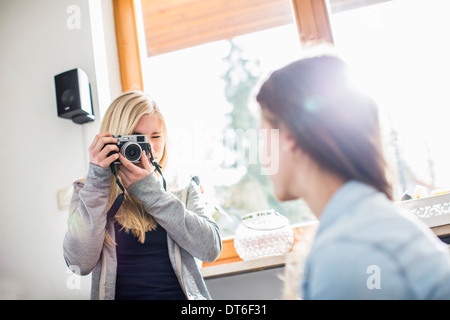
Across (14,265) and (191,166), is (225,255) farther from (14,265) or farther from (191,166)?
(14,265)

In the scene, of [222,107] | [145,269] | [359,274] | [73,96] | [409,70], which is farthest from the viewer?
[222,107]

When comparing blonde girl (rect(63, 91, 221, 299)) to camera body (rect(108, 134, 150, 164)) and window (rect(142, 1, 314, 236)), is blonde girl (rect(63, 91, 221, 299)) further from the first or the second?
window (rect(142, 1, 314, 236))

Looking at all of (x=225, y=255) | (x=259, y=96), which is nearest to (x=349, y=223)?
(x=259, y=96)

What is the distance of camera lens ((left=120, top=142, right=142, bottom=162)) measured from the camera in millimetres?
913

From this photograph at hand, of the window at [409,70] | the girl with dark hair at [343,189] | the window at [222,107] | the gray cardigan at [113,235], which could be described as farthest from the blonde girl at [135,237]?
the window at [409,70]

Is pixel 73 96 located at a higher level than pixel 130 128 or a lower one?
higher

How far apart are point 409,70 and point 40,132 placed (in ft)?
6.09

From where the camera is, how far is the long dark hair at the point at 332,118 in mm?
458

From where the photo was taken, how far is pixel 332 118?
0.47m

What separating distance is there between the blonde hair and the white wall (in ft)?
1.38

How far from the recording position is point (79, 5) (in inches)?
60.1

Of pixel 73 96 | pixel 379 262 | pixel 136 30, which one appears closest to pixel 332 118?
pixel 379 262

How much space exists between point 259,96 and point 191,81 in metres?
1.39

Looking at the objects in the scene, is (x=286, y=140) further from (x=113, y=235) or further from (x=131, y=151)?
(x=113, y=235)
